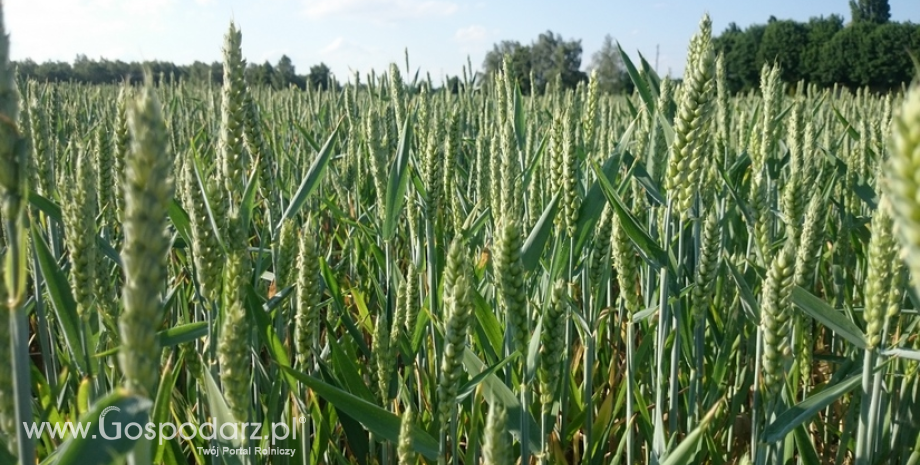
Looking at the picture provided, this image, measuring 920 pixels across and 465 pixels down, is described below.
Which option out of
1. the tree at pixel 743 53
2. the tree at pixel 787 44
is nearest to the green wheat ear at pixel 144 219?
the tree at pixel 743 53

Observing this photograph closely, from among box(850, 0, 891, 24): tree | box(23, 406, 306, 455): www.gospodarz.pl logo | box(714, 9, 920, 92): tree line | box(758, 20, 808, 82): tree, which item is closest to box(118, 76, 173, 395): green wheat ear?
box(23, 406, 306, 455): www.gospodarz.pl logo

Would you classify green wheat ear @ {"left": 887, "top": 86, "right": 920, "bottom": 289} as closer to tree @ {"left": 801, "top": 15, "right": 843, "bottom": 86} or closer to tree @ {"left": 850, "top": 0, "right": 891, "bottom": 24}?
tree @ {"left": 801, "top": 15, "right": 843, "bottom": 86}

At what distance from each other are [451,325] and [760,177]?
45.7 inches

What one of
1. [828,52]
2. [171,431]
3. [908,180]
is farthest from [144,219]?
[828,52]

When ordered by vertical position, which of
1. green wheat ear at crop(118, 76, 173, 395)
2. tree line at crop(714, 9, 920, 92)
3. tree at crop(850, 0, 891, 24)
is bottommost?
green wheat ear at crop(118, 76, 173, 395)

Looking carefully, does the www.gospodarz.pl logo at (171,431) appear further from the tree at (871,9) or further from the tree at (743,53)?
the tree at (871,9)

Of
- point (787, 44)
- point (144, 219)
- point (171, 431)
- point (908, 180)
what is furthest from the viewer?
point (787, 44)

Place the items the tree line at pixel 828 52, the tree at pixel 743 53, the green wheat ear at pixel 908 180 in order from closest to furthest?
→ the green wheat ear at pixel 908 180 < the tree line at pixel 828 52 < the tree at pixel 743 53

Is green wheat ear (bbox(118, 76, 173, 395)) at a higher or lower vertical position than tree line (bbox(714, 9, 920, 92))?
lower

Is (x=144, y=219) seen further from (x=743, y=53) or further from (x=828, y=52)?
(x=743, y=53)

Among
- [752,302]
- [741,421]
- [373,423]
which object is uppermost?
[752,302]

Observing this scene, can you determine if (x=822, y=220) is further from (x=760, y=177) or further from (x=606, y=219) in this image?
(x=606, y=219)

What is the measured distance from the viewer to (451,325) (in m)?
0.92

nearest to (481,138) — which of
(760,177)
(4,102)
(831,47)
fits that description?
(760,177)
